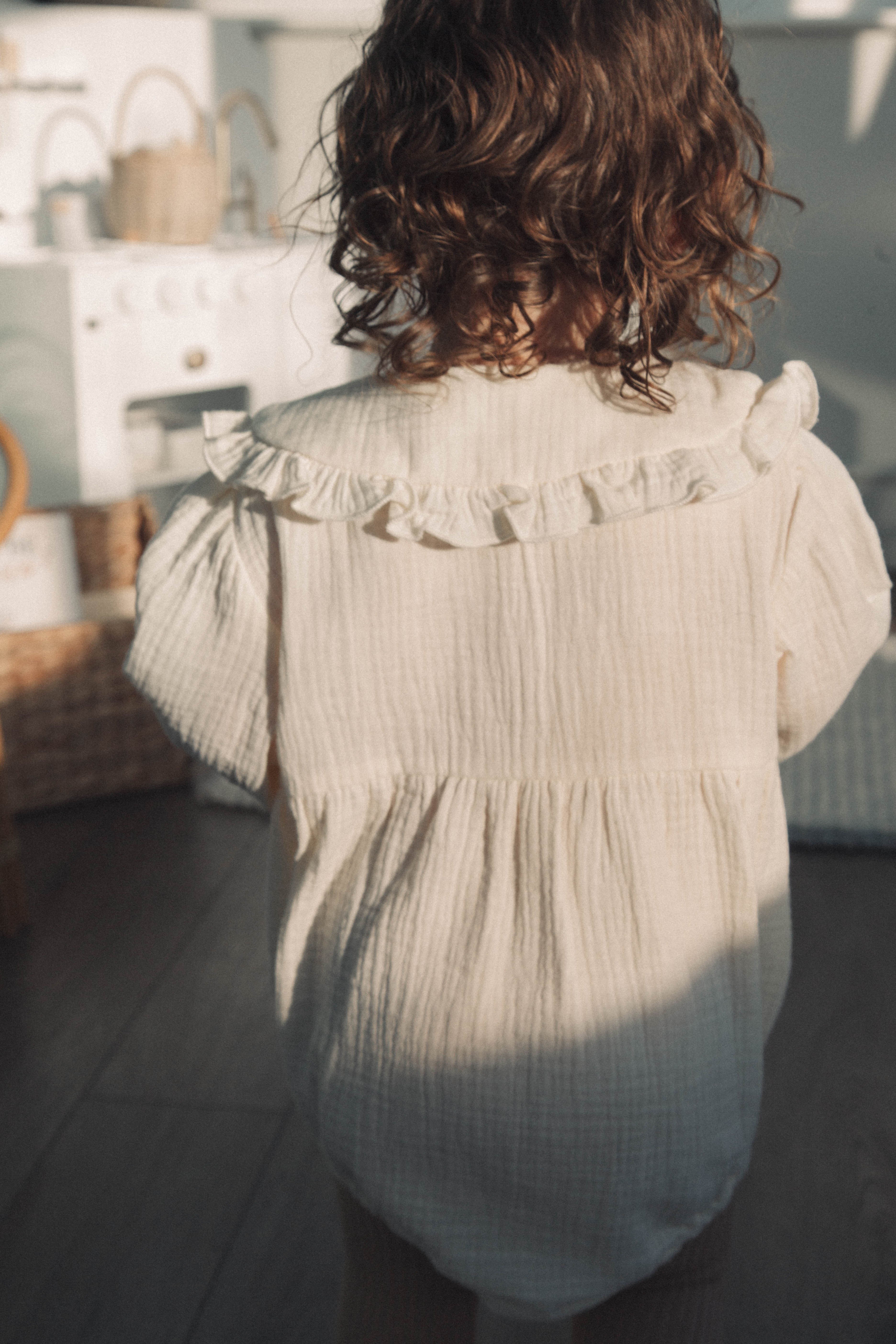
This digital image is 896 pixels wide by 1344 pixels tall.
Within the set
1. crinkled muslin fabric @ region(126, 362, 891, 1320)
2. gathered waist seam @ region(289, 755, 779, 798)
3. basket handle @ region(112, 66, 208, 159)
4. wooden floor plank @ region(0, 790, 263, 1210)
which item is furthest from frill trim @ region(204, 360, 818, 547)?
basket handle @ region(112, 66, 208, 159)

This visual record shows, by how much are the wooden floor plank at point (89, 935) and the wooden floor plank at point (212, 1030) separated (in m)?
0.03

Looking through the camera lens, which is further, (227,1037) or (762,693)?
(227,1037)

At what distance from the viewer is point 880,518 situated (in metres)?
3.17

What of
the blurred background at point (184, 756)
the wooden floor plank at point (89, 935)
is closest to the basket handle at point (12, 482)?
the blurred background at point (184, 756)

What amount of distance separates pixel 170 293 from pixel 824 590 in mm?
2220

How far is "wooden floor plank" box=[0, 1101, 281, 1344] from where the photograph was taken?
1158mm

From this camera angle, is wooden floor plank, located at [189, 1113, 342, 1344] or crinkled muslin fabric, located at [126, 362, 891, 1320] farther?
wooden floor plank, located at [189, 1113, 342, 1344]

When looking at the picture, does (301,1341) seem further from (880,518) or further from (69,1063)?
(880,518)

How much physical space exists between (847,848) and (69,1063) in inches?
46.3

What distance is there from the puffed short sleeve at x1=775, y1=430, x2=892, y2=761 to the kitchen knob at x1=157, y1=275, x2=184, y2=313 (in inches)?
86.1

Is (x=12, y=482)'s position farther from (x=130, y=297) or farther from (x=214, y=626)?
(x=214, y=626)

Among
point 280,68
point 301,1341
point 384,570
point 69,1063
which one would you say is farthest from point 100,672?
point 280,68

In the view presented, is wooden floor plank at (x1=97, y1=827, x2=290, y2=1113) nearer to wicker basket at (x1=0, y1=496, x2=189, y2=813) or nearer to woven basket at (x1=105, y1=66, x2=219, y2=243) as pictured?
wicker basket at (x1=0, y1=496, x2=189, y2=813)

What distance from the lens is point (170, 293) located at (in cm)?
266
